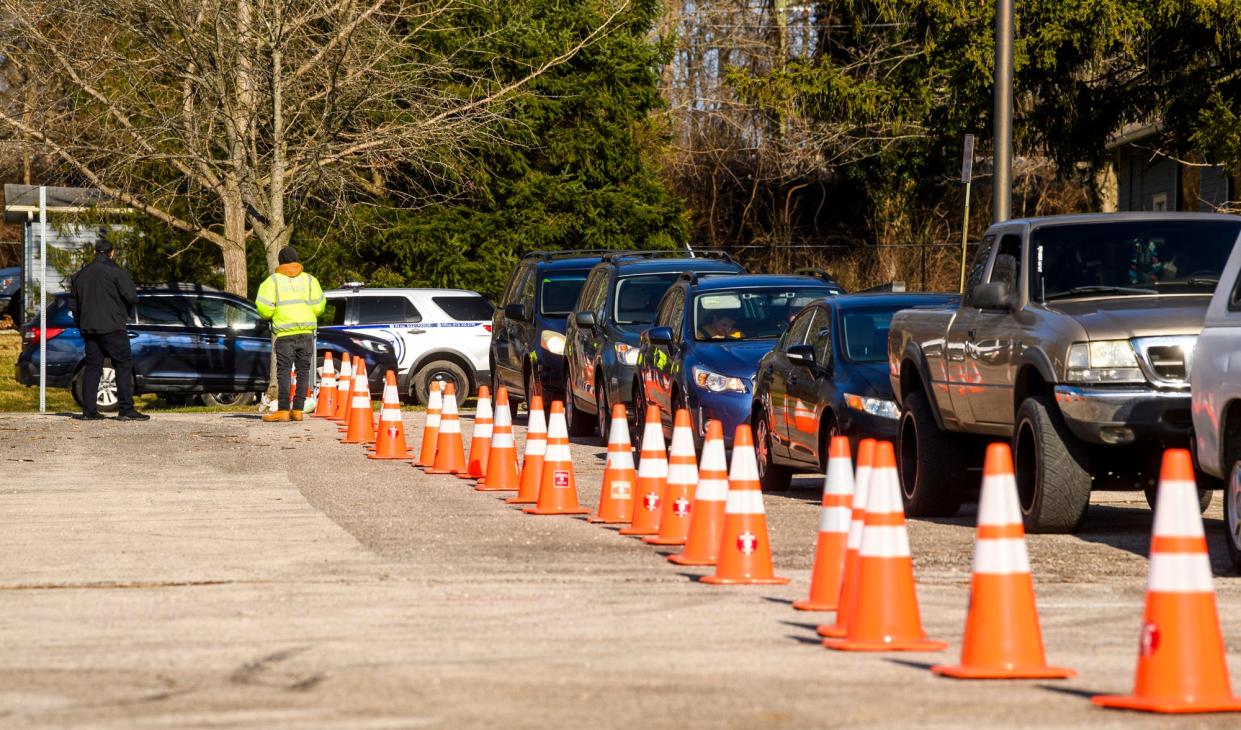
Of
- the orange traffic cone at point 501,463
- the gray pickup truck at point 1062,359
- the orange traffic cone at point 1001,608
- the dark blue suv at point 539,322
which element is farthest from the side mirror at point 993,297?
the dark blue suv at point 539,322

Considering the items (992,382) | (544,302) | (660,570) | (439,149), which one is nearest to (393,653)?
(660,570)

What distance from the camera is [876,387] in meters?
14.5

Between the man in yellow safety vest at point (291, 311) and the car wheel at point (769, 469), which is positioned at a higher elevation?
the man in yellow safety vest at point (291, 311)

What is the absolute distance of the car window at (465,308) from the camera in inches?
1131

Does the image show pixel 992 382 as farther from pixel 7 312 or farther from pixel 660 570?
pixel 7 312

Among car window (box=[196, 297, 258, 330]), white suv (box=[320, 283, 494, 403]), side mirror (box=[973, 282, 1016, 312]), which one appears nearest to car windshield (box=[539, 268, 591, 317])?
white suv (box=[320, 283, 494, 403])

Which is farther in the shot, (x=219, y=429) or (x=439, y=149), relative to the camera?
(x=439, y=149)

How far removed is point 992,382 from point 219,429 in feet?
41.3

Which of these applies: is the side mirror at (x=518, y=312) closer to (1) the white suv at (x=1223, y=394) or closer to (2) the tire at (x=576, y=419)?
(2) the tire at (x=576, y=419)

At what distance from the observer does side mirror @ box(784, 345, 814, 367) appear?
14812 mm

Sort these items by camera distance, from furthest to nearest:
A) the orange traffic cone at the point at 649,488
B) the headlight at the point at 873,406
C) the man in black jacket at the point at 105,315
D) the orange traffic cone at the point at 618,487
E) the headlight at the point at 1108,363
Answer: the man in black jacket at the point at 105,315 < the headlight at the point at 873,406 < the orange traffic cone at the point at 618,487 < the orange traffic cone at the point at 649,488 < the headlight at the point at 1108,363

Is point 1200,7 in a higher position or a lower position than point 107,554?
higher

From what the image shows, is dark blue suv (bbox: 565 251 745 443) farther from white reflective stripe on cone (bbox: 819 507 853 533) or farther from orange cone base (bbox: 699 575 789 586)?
white reflective stripe on cone (bbox: 819 507 853 533)

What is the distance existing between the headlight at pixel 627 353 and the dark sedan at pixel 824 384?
3.33 m
